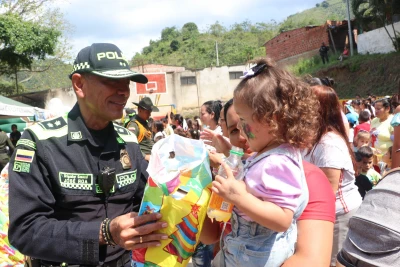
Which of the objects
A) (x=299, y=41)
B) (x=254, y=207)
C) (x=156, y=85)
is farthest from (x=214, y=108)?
(x=299, y=41)

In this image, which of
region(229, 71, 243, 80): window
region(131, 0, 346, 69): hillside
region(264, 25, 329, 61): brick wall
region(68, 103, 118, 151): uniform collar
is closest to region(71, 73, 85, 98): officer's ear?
region(68, 103, 118, 151): uniform collar

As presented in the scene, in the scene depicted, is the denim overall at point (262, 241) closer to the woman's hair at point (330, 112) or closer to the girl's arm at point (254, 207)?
the girl's arm at point (254, 207)

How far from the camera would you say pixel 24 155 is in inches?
74.7

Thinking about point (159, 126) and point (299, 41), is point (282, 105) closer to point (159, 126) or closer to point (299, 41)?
point (159, 126)

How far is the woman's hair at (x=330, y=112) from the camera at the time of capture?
293 centimetres

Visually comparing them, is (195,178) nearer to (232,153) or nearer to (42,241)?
(232,153)

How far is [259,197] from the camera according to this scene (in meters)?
1.57

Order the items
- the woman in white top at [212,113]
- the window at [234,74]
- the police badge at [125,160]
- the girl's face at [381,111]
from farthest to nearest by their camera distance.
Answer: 1. the window at [234,74]
2. the girl's face at [381,111]
3. the woman in white top at [212,113]
4. the police badge at [125,160]

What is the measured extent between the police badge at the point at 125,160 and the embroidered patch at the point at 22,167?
0.47m

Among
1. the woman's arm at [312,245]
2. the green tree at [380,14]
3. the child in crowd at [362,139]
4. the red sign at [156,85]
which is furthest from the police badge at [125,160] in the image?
the red sign at [156,85]

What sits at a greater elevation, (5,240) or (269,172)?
(269,172)

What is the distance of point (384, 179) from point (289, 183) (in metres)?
0.32

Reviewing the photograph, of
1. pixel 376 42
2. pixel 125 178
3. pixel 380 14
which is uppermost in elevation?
pixel 380 14

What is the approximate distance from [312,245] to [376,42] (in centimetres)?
2722
